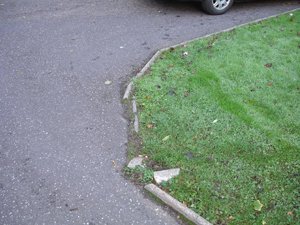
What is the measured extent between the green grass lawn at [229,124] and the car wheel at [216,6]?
1.11 meters

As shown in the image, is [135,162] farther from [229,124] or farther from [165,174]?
[229,124]

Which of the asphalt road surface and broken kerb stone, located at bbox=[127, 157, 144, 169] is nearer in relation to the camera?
the asphalt road surface

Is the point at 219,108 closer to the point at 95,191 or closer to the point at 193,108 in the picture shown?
the point at 193,108

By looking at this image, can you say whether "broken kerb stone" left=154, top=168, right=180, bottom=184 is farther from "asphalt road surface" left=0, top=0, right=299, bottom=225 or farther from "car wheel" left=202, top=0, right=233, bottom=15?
"car wheel" left=202, top=0, right=233, bottom=15

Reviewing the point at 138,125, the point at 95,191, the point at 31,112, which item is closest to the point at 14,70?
the point at 31,112

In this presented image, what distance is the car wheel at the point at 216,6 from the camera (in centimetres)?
709

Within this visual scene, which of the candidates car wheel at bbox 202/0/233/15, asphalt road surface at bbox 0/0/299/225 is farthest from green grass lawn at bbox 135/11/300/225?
car wheel at bbox 202/0/233/15

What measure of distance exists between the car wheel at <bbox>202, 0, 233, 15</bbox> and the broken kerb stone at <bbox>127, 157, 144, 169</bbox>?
4311mm

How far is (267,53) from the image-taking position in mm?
5777

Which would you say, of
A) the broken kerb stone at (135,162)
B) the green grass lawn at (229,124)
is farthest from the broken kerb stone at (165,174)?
the broken kerb stone at (135,162)

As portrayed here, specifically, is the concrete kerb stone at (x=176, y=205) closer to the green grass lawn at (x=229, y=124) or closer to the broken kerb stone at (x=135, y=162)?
the green grass lawn at (x=229, y=124)

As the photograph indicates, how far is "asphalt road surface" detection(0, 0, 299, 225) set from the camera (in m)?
3.47

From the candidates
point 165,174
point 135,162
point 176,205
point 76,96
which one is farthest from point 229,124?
point 76,96

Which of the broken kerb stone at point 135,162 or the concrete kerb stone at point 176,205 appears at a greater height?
the broken kerb stone at point 135,162
